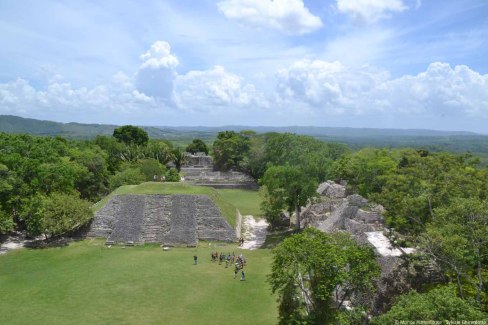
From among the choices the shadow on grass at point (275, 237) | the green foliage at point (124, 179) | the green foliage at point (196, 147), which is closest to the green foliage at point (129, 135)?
the green foliage at point (196, 147)

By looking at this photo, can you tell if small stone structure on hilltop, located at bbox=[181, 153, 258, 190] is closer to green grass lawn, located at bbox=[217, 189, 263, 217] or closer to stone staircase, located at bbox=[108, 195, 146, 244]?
green grass lawn, located at bbox=[217, 189, 263, 217]

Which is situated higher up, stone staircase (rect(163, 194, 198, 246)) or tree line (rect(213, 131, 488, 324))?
tree line (rect(213, 131, 488, 324))

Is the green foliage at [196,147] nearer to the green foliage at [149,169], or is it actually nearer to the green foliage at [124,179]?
the green foliage at [149,169]

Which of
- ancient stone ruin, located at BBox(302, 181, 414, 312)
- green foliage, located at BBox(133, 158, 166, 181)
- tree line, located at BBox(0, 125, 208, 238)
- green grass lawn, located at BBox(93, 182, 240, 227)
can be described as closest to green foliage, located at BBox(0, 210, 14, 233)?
tree line, located at BBox(0, 125, 208, 238)

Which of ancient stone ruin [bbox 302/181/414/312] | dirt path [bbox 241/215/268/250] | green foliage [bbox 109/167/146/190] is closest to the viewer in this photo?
ancient stone ruin [bbox 302/181/414/312]

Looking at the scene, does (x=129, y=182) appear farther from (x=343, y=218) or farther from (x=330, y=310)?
(x=330, y=310)

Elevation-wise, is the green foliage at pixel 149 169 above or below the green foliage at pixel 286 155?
below
